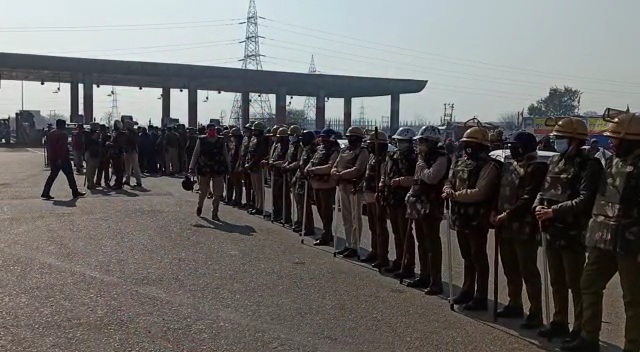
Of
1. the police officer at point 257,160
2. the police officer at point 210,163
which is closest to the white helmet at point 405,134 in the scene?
the police officer at point 210,163

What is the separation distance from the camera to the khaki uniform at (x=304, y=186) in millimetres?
12523

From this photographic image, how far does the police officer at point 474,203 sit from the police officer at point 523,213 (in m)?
0.19

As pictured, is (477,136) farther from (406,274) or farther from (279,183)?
(279,183)

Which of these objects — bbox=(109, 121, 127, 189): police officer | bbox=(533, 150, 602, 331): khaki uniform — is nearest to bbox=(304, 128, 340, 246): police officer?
bbox=(533, 150, 602, 331): khaki uniform

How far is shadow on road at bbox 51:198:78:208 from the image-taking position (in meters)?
16.0

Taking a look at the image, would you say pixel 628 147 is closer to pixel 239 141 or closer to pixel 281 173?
pixel 281 173

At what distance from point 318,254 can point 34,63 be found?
139ft

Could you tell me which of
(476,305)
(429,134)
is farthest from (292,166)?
(476,305)

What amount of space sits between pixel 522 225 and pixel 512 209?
0.65ft

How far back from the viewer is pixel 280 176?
14242mm

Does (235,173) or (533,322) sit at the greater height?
(235,173)

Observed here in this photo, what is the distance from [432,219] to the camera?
8391mm

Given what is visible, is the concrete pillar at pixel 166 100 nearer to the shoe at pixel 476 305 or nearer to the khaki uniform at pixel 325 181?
the khaki uniform at pixel 325 181

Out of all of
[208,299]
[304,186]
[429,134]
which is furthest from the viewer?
[304,186]
